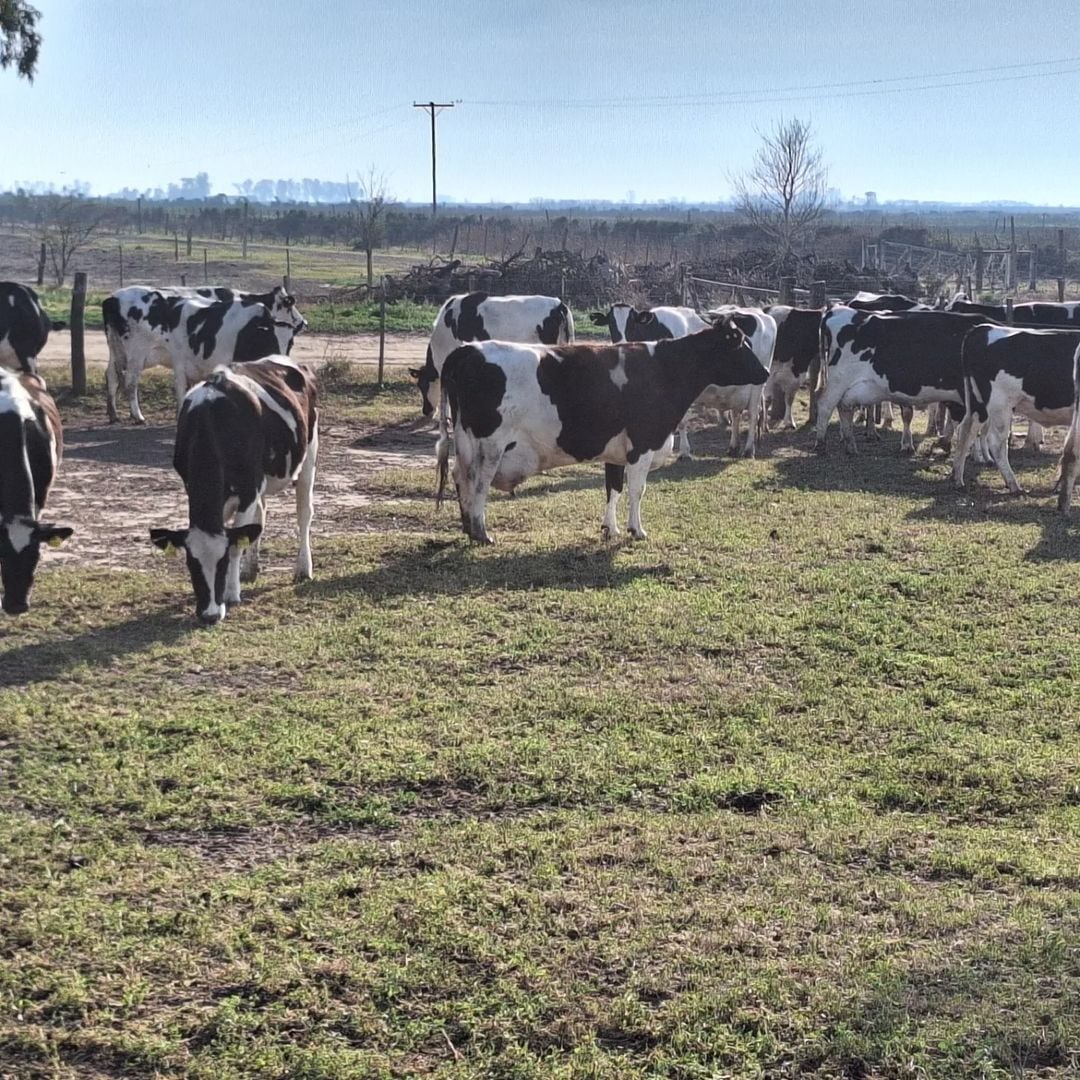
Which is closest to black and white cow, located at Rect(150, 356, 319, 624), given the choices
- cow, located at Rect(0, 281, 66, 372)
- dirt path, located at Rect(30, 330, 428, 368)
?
cow, located at Rect(0, 281, 66, 372)

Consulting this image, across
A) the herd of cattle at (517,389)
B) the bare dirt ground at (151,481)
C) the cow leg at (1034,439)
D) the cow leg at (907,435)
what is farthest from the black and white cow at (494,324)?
the cow leg at (1034,439)

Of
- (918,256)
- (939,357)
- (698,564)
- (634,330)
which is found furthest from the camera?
→ (918,256)

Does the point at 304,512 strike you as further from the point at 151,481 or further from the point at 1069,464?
the point at 1069,464

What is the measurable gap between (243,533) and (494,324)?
32.4 feet

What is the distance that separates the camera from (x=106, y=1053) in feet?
13.8

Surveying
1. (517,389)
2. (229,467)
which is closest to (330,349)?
(517,389)

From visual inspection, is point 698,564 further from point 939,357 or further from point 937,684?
point 939,357

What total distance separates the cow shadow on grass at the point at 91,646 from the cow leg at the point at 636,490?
421 centimetres

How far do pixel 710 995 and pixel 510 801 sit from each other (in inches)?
74.9

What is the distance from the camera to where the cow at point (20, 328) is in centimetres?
1784

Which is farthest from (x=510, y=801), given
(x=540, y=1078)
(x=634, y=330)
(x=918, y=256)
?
(x=918, y=256)

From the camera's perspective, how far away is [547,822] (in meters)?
5.98

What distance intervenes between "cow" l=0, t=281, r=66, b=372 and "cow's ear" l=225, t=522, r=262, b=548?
10090 millimetres

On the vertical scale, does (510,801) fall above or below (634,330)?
below
